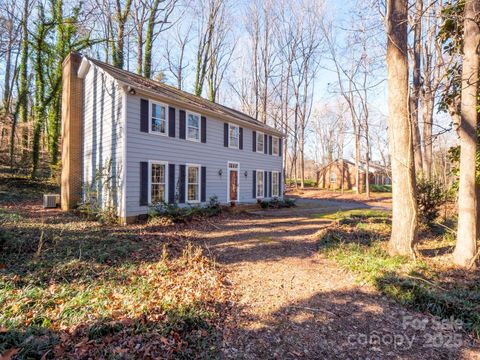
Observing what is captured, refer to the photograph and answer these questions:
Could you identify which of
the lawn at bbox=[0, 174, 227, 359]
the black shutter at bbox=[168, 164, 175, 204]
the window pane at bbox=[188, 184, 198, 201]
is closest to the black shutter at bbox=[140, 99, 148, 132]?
the black shutter at bbox=[168, 164, 175, 204]

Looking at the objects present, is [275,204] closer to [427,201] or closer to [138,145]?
[427,201]

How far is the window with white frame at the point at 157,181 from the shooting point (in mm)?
9773

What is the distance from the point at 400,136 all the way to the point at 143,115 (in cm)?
847

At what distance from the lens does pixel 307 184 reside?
3534 cm

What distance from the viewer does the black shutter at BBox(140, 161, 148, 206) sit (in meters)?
9.37

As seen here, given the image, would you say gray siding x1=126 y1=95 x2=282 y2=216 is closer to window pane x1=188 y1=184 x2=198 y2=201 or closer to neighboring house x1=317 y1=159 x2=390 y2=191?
window pane x1=188 y1=184 x2=198 y2=201

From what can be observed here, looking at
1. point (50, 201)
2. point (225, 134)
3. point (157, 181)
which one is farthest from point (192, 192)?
point (50, 201)

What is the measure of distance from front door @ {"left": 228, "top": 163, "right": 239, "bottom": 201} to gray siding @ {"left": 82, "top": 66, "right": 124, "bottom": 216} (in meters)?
5.79


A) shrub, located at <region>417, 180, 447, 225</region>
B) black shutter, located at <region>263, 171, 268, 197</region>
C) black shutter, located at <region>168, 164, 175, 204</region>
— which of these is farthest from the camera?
black shutter, located at <region>263, 171, 268, 197</region>

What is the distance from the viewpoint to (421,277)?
13.7 feet

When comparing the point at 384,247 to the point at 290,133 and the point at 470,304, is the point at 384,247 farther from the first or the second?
the point at 290,133

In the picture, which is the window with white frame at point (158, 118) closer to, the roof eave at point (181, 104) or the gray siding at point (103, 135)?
the roof eave at point (181, 104)

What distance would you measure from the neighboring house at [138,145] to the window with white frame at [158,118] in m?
0.04

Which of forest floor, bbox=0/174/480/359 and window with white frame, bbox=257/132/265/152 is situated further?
window with white frame, bbox=257/132/265/152
